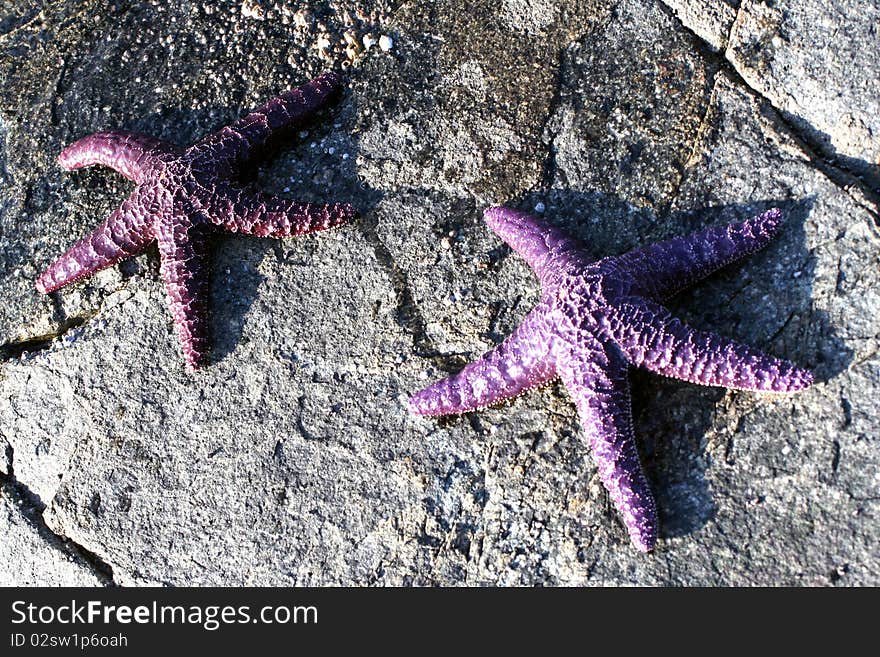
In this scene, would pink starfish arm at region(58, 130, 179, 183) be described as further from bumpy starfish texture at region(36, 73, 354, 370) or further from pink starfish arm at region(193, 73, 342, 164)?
pink starfish arm at region(193, 73, 342, 164)

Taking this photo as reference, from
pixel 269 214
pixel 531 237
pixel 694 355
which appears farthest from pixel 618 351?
pixel 269 214

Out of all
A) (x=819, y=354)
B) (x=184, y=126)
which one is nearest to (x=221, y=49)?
(x=184, y=126)

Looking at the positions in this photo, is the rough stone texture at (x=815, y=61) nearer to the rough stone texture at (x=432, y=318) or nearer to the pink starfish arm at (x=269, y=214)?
the rough stone texture at (x=432, y=318)

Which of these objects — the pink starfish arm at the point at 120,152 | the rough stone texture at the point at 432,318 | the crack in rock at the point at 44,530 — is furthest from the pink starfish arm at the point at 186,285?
the crack in rock at the point at 44,530

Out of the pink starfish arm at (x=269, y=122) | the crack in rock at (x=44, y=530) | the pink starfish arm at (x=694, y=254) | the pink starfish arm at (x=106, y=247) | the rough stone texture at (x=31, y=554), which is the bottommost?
the rough stone texture at (x=31, y=554)

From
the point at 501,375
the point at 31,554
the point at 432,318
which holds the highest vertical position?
the point at 501,375

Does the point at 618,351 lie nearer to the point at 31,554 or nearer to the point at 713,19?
the point at 713,19
